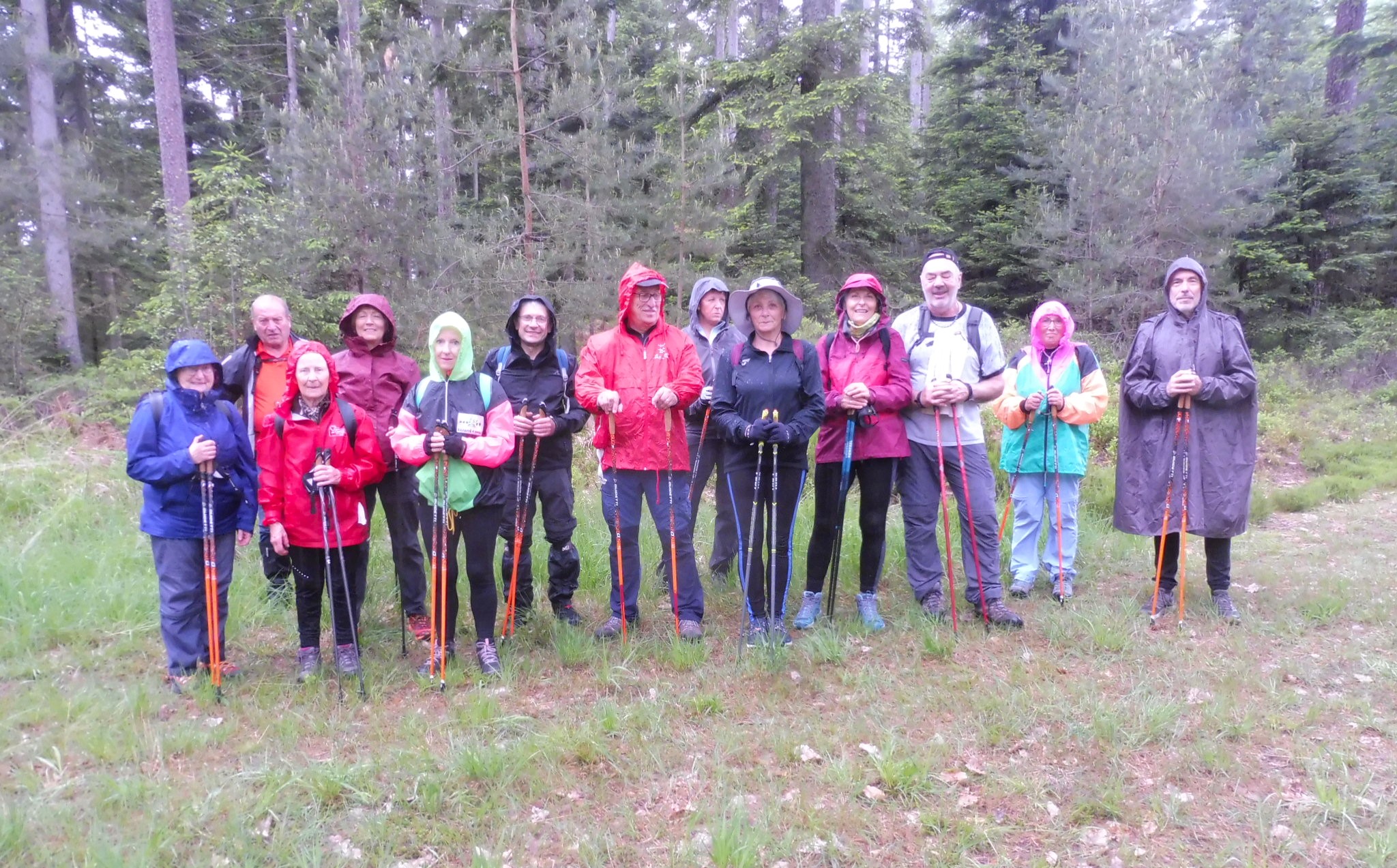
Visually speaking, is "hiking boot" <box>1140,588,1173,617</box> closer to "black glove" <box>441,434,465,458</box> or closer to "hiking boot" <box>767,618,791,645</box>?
"hiking boot" <box>767,618,791,645</box>

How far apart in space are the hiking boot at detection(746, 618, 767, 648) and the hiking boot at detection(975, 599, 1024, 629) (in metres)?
1.55

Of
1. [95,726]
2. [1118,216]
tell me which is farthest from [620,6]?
[95,726]

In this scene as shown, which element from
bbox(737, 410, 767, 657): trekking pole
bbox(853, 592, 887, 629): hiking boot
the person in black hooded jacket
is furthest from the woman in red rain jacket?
bbox(853, 592, 887, 629): hiking boot

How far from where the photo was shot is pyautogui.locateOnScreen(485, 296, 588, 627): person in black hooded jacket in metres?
5.03

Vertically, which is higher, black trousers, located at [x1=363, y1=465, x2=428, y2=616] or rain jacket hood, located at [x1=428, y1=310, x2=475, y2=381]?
rain jacket hood, located at [x1=428, y1=310, x2=475, y2=381]

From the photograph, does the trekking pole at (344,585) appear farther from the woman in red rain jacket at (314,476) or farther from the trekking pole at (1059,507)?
the trekking pole at (1059,507)

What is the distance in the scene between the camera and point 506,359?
514 centimetres

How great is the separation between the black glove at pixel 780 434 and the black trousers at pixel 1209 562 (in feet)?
9.49

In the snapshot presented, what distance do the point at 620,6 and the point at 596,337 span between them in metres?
11.9

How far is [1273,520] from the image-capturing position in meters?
8.59

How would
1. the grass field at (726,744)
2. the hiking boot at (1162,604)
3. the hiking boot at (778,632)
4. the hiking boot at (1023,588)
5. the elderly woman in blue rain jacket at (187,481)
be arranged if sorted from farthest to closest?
the hiking boot at (1023,588) → the hiking boot at (1162,604) → the hiking boot at (778,632) → the elderly woman in blue rain jacket at (187,481) → the grass field at (726,744)

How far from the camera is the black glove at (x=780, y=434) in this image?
4.59 m

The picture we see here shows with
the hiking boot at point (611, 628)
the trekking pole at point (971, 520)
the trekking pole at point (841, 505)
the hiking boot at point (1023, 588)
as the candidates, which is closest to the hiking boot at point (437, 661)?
the hiking boot at point (611, 628)

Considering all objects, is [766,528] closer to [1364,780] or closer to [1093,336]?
[1364,780]
